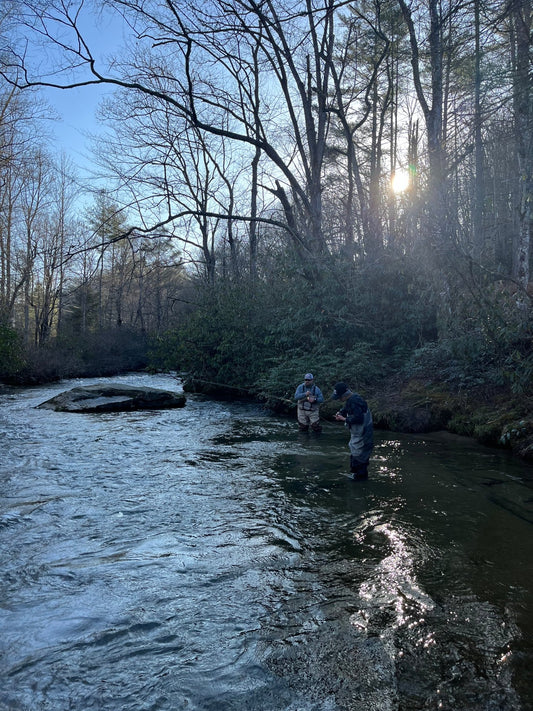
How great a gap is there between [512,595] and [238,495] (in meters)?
3.92

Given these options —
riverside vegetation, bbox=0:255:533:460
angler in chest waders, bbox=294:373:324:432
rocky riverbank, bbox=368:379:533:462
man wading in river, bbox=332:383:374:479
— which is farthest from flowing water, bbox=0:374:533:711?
angler in chest waders, bbox=294:373:324:432

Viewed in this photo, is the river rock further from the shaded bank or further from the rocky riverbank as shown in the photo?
the rocky riverbank

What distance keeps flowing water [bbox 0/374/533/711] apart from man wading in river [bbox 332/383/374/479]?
0.36 meters

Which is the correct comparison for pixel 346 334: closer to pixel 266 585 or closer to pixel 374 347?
pixel 374 347

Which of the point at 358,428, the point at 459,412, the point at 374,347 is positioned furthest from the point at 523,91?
the point at 374,347

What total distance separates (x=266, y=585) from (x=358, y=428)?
143 inches

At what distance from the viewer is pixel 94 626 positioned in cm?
411

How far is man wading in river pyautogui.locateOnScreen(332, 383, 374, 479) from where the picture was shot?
7.93 meters

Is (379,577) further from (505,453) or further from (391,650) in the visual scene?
(505,453)

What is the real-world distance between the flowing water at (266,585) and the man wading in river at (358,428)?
1.18 ft

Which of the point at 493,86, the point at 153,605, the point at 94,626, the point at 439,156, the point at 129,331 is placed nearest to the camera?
the point at 94,626

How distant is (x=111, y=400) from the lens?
1612 centimetres

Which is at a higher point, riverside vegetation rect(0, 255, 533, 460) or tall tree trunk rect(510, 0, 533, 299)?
tall tree trunk rect(510, 0, 533, 299)

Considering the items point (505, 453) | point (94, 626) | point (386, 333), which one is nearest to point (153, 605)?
point (94, 626)
